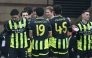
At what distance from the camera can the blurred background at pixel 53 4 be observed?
20422 millimetres

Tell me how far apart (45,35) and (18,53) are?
3.88 feet

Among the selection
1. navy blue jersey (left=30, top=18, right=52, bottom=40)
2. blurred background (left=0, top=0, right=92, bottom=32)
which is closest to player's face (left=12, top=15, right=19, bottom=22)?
navy blue jersey (left=30, top=18, right=52, bottom=40)

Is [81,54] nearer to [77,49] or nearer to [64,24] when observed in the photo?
[77,49]

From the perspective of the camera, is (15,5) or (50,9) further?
(15,5)

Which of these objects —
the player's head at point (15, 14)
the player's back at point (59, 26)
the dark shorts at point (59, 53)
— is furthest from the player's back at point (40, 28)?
the dark shorts at point (59, 53)

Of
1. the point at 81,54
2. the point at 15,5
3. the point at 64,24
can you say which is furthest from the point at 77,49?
the point at 15,5

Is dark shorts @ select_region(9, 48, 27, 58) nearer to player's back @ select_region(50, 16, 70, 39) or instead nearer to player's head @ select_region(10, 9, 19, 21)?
player's head @ select_region(10, 9, 19, 21)

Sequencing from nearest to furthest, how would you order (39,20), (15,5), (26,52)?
(39,20)
(26,52)
(15,5)

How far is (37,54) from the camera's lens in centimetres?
1294

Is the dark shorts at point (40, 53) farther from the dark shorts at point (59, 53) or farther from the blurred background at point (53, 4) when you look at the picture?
the blurred background at point (53, 4)

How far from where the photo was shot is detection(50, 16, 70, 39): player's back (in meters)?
13.1

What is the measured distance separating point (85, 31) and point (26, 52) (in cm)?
199

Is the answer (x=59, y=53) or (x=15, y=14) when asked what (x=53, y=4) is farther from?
(x=15, y=14)

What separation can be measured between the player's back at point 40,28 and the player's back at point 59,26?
39 cm
